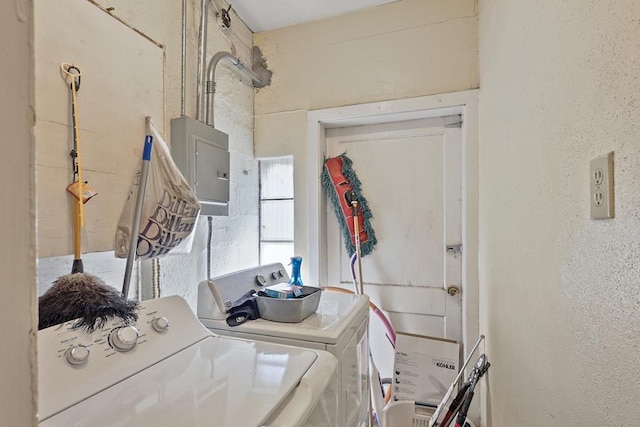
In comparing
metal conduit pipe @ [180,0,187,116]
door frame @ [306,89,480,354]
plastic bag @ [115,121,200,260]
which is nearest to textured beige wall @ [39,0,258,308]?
metal conduit pipe @ [180,0,187,116]

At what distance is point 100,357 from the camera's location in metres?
0.84

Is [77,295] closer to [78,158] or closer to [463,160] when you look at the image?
[78,158]

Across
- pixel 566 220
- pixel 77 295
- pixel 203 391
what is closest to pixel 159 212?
pixel 77 295

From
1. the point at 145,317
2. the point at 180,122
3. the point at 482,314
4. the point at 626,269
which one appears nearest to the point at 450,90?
the point at 482,314

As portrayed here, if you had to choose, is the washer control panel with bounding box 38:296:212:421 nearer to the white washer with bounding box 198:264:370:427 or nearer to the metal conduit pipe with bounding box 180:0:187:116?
the white washer with bounding box 198:264:370:427

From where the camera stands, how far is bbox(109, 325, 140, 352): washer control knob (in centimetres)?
90

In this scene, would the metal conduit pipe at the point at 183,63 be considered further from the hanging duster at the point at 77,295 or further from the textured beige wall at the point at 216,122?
the hanging duster at the point at 77,295

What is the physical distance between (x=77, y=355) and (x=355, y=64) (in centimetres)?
212

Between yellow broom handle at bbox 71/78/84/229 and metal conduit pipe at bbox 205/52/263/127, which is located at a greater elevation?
metal conduit pipe at bbox 205/52/263/127

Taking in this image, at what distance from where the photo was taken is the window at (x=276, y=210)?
7.78 feet

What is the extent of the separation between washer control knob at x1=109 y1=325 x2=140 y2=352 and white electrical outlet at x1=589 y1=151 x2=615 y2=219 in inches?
46.8

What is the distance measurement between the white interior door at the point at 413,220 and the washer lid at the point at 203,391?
1.30 m

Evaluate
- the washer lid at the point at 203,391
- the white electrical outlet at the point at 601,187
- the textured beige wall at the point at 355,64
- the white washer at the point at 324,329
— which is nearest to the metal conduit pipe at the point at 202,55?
the textured beige wall at the point at 355,64

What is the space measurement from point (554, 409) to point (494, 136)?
1.13m
